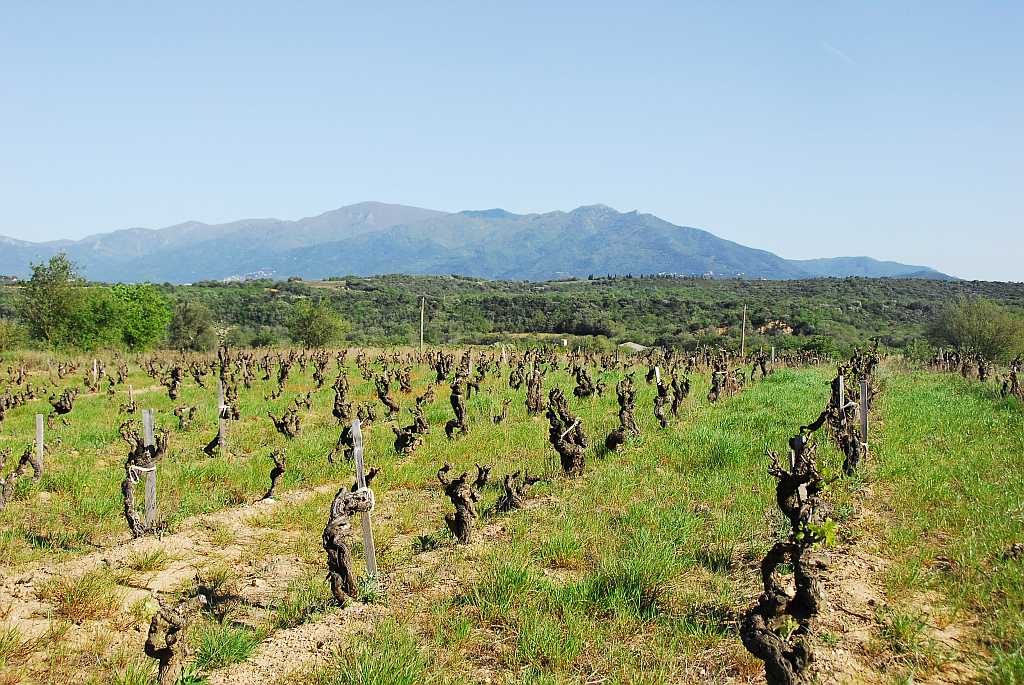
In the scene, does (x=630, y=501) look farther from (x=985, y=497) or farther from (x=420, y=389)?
(x=420, y=389)

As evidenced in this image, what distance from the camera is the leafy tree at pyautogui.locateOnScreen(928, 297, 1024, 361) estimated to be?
38094mm

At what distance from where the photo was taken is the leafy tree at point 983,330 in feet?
125

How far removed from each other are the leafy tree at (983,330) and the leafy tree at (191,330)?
48317 mm

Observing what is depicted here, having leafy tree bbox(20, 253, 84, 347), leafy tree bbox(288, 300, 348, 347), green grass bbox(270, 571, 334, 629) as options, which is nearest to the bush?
leafy tree bbox(20, 253, 84, 347)

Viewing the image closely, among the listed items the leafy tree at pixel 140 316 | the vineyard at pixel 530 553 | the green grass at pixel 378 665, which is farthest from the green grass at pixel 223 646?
the leafy tree at pixel 140 316

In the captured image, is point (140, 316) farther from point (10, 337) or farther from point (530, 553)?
point (530, 553)

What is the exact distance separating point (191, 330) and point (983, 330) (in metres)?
51.9

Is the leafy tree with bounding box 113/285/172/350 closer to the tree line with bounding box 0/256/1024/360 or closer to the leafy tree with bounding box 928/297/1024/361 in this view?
the tree line with bounding box 0/256/1024/360

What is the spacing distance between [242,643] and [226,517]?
14.9 feet

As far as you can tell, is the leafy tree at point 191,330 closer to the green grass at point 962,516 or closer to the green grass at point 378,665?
the green grass at point 962,516

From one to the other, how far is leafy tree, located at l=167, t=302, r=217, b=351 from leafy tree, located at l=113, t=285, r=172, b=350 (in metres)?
7.79

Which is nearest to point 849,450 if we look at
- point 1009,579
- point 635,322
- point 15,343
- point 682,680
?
point 1009,579

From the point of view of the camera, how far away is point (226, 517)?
389 inches

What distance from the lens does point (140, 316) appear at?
133 ft
